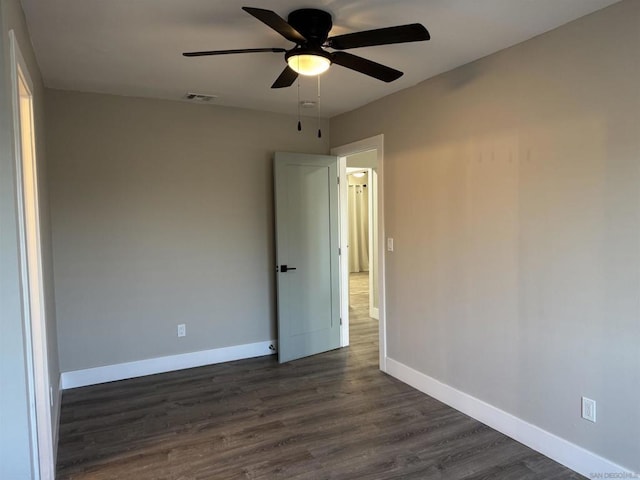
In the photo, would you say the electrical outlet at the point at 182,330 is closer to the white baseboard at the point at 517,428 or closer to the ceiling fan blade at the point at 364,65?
the white baseboard at the point at 517,428

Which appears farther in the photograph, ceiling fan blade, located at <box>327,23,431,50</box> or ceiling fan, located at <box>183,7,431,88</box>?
ceiling fan, located at <box>183,7,431,88</box>

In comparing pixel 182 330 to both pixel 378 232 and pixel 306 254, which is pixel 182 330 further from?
pixel 378 232

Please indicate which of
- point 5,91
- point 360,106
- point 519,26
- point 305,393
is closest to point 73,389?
point 305,393

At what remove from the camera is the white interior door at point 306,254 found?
4.38 m

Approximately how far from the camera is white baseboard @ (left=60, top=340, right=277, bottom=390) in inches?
149

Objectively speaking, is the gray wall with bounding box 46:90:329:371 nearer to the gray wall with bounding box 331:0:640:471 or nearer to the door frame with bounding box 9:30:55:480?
the door frame with bounding box 9:30:55:480

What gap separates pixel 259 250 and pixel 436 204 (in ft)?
6.53

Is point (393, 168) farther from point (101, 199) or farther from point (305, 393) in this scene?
point (101, 199)

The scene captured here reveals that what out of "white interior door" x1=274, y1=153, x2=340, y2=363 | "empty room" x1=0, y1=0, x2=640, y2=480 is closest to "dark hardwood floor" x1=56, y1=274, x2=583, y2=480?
"empty room" x1=0, y1=0, x2=640, y2=480

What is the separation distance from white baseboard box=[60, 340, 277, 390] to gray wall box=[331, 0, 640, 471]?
1709 mm

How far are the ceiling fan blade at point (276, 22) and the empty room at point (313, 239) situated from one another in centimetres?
2

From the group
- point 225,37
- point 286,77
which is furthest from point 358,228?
point 225,37

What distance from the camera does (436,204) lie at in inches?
135

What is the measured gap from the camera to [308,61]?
2240mm
